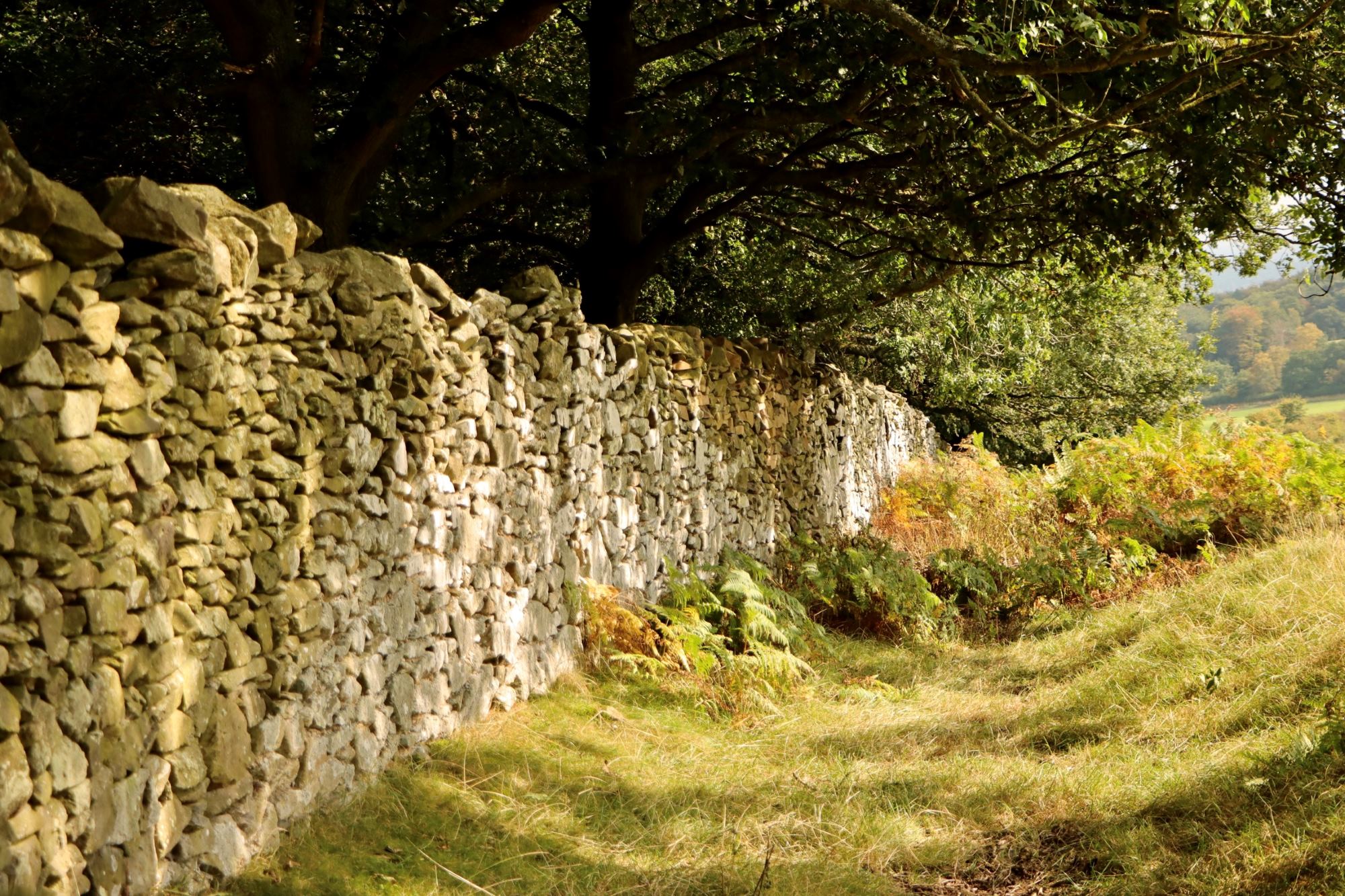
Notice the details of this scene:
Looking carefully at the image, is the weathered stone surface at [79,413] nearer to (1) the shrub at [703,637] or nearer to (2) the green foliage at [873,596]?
(1) the shrub at [703,637]

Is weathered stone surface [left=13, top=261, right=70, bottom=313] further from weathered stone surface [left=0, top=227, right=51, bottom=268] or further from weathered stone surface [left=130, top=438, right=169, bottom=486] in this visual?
weathered stone surface [left=130, top=438, right=169, bottom=486]

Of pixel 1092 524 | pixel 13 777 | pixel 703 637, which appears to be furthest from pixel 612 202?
pixel 13 777

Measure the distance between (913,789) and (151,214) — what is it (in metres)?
4.17

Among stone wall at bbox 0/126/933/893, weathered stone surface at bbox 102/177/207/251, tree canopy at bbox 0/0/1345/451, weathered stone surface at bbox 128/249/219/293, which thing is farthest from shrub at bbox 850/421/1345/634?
weathered stone surface at bbox 102/177/207/251

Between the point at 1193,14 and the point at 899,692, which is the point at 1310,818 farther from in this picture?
the point at 1193,14

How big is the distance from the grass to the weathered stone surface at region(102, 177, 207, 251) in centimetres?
201

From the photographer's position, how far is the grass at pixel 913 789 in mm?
4281

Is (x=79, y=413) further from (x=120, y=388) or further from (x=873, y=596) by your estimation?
(x=873, y=596)

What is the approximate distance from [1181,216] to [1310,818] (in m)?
6.57

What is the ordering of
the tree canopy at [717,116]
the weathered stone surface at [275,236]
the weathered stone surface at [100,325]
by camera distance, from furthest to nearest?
the tree canopy at [717,116], the weathered stone surface at [275,236], the weathered stone surface at [100,325]

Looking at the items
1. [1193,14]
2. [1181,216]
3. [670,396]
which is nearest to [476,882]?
[670,396]

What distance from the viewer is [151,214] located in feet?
10.6

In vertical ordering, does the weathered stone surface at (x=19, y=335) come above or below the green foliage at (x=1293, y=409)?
below

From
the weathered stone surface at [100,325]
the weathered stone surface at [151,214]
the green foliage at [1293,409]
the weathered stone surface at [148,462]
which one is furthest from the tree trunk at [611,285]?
the green foliage at [1293,409]
